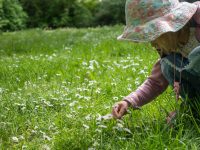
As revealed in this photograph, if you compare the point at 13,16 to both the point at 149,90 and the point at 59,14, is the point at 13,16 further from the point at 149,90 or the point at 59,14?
the point at 149,90

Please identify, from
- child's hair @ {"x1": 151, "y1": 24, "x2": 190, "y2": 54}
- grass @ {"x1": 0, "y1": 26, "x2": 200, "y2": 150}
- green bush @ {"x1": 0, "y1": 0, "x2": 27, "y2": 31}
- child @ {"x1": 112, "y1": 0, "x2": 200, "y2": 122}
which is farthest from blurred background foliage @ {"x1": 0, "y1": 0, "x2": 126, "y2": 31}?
child's hair @ {"x1": 151, "y1": 24, "x2": 190, "y2": 54}

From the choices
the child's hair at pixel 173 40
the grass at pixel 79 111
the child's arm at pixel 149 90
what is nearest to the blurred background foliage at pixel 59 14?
the grass at pixel 79 111

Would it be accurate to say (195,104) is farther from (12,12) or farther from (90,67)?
(12,12)

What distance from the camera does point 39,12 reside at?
28.1 metres

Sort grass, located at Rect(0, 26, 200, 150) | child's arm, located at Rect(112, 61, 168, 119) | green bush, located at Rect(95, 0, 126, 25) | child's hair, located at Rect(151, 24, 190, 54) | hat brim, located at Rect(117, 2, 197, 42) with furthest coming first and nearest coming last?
green bush, located at Rect(95, 0, 126, 25), child's arm, located at Rect(112, 61, 168, 119), grass, located at Rect(0, 26, 200, 150), child's hair, located at Rect(151, 24, 190, 54), hat brim, located at Rect(117, 2, 197, 42)

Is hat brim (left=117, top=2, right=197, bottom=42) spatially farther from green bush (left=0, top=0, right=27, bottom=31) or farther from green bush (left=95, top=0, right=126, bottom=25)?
green bush (left=0, top=0, right=27, bottom=31)

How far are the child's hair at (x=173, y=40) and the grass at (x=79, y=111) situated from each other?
26 cm

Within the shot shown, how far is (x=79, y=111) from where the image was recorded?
141 inches

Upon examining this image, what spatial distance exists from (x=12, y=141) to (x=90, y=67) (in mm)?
2908

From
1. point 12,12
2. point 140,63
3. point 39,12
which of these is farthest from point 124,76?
point 39,12

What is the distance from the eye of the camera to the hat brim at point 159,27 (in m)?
2.36

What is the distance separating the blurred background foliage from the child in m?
23.1

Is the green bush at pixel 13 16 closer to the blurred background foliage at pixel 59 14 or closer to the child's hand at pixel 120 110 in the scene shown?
the blurred background foliage at pixel 59 14

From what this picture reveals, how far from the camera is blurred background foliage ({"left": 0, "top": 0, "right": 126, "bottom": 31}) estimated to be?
26.3m
